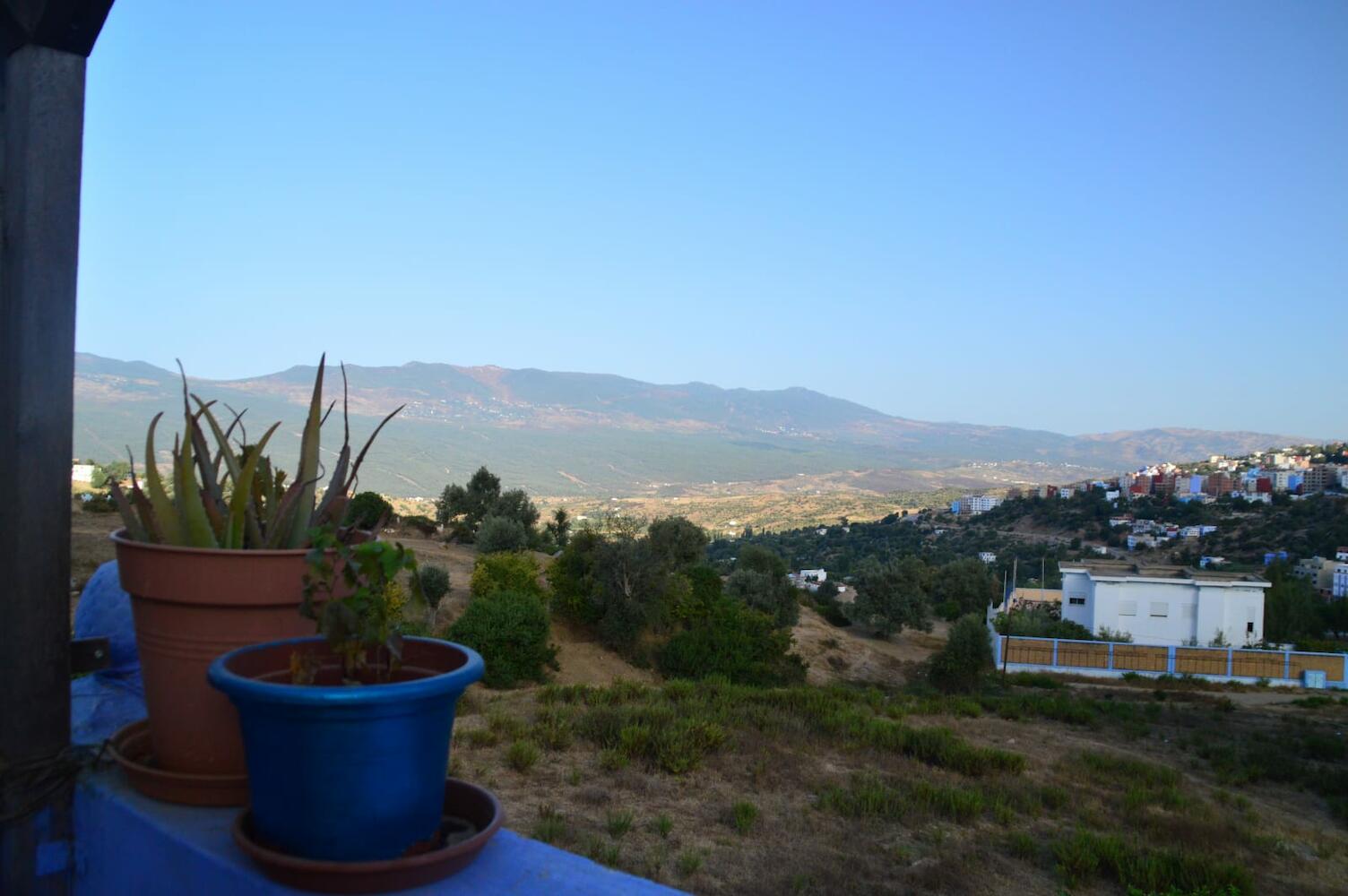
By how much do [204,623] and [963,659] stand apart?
1051 inches

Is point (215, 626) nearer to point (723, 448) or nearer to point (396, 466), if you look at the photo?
point (396, 466)

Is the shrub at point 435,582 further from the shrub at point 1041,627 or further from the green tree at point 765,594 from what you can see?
the shrub at point 1041,627

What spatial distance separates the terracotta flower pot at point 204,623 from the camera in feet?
6.25

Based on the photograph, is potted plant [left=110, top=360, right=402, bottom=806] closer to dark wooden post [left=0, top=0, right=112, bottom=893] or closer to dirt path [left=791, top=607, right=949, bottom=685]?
dark wooden post [left=0, top=0, right=112, bottom=893]

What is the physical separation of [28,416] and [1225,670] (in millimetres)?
33372

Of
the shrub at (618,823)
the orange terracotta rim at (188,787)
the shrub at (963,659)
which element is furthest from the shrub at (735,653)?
the orange terracotta rim at (188,787)

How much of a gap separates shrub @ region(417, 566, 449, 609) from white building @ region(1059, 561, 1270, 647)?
86.9 ft

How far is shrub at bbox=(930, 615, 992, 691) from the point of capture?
2473 cm

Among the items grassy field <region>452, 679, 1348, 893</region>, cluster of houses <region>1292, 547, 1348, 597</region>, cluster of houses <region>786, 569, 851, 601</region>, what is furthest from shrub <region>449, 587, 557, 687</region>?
cluster of houses <region>1292, 547, 1348, 597</region>

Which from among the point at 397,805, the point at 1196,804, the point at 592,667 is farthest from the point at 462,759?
the point at 592,667

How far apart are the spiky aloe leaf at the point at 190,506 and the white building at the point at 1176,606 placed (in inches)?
1508

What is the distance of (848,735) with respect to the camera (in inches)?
274

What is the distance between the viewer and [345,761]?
1.49 m

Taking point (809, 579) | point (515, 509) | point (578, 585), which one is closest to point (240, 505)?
point (578, 585)
